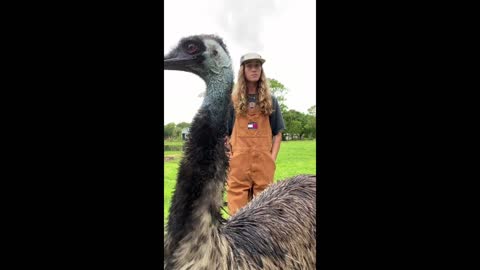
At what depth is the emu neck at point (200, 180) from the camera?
1.89 metres

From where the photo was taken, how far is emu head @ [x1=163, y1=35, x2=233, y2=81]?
2004mm

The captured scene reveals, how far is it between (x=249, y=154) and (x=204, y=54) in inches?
22.8

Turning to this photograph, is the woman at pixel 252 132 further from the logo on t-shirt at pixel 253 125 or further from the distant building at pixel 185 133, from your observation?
the distant building at pixel 185 133

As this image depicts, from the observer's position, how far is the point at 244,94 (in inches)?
83.9

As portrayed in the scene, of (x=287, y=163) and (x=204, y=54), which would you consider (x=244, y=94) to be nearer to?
(x=204, y=54)

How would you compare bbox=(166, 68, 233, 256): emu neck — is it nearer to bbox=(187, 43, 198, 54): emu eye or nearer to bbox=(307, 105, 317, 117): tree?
bbox=(187, 43, 198, 54): emu eye

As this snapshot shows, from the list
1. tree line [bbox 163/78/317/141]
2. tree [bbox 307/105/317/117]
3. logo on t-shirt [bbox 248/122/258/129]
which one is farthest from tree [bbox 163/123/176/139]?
tree [bbox 307/105/317/117]

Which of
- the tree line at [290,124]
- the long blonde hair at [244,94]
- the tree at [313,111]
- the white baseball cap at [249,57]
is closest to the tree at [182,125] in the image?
the tree line at [290,124]

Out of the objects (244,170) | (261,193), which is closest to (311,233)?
(261,193)

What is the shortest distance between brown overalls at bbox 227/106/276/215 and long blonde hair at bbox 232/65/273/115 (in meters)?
0.04

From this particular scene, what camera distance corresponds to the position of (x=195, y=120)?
1.95m

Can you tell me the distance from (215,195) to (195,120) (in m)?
0.34

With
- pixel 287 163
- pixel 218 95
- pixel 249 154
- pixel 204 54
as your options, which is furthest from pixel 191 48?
pixel 287 163

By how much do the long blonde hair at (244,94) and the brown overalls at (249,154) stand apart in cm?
4
